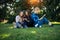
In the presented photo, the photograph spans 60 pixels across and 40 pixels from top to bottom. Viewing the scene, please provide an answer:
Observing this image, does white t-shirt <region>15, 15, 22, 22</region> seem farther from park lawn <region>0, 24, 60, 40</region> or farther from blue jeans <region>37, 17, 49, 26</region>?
blue jeans <region>37, 17, 49, 26</region>

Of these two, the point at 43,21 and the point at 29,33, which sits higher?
the point at 43,21

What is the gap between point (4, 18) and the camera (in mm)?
4844

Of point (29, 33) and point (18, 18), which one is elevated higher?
point (18, 18)

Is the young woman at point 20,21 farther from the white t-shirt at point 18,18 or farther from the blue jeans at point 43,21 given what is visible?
the blue jeans at point 43,21

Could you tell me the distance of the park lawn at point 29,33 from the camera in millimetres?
4633

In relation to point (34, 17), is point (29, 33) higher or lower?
lower

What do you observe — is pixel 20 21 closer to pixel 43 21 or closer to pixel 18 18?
pixel 18 18

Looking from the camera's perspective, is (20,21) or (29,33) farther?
(20,21)

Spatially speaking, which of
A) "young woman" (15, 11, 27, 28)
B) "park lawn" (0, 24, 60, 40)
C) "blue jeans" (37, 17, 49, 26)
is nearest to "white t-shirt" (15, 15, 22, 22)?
"young woman" (15, 11, 27, 28)

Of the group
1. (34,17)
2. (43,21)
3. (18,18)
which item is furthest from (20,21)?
(43,21)

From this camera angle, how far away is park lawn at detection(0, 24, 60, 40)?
4.63 meters

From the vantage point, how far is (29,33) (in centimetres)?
472

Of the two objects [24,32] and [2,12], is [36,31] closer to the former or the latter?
[24,32]

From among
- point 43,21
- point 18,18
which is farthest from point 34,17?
point 18,18
